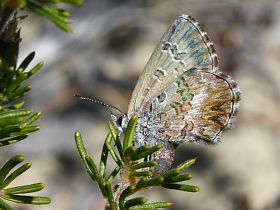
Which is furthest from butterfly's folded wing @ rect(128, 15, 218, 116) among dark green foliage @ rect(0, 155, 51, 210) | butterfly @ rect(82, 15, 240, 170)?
dark green foliage @ rect(0, 155, 51, 210)

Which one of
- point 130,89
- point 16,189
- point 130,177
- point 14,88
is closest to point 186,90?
point 130,177

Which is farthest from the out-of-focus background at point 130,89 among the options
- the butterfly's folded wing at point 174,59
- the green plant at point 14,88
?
the green plant at point 14,88

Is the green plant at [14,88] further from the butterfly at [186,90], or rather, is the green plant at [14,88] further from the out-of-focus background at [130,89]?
the out-of-focus background at [130,89]

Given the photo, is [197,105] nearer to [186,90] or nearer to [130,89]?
[186,90]

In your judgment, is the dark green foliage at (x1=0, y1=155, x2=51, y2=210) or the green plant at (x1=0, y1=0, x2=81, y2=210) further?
the dark green foliage at (x1=0, y1=155, x2=51, y2=210)

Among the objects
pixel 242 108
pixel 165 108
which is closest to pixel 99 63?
pixel 242 108

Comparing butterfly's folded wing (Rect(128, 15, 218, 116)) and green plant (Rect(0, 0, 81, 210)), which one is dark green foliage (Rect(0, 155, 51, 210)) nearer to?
green plant (Rect(0, 0, 81, 210))
